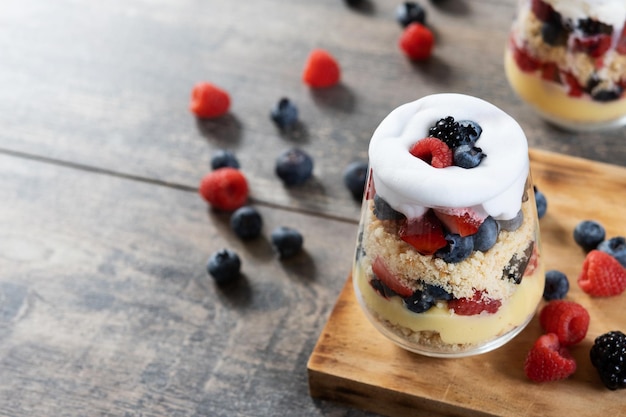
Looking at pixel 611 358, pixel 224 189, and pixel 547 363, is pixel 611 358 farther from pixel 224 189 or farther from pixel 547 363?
pixel 224 189

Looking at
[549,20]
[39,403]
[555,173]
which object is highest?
[549,20]

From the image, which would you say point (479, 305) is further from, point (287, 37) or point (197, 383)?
point (287, 37)

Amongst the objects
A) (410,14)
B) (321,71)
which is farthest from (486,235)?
(410,14)

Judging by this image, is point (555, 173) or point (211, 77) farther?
point (211, 77)

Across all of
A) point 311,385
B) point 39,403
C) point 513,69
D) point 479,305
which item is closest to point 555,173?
point 513,69

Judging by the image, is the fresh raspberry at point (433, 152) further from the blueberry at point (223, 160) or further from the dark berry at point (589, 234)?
the blueberry at point (223, 160)
